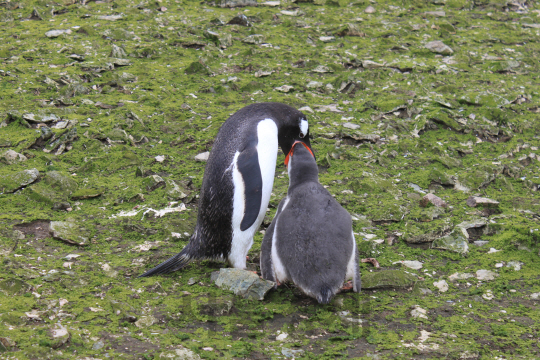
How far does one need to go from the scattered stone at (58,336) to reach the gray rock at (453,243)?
107 inches

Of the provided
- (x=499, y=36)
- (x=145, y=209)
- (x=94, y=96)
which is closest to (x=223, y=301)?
(x=145, y=209)

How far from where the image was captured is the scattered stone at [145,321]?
2946mm

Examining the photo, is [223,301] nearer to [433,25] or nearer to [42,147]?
[42,147]

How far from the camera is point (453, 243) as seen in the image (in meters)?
4.13

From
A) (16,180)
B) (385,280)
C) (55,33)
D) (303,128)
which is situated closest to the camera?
(385,280)

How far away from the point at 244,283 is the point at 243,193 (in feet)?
2.20

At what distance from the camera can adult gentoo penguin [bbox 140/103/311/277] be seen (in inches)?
149

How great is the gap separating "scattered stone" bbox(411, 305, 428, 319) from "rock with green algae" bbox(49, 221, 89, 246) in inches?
92.0

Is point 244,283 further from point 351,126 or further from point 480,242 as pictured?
point 351,126

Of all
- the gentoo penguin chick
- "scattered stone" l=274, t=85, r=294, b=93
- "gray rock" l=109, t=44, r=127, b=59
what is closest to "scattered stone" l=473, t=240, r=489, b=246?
the gentoo penguin chick

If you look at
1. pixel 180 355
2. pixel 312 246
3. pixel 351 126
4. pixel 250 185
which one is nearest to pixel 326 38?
pixel 351 126

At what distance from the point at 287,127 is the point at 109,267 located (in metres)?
1.70

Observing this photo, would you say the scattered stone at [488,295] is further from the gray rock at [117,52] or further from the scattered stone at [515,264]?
the gray rock at [117,52]

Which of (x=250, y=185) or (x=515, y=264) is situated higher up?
(x=250, y=185)
